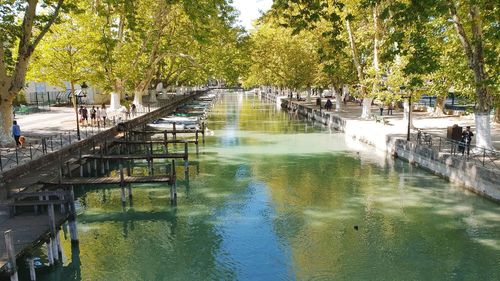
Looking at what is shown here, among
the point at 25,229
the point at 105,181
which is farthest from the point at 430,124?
the point at 25,229

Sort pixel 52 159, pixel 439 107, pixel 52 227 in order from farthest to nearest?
pixel 439 107 → pixel 52 159 → pixel 52 227

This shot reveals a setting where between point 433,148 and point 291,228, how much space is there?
44.1ft

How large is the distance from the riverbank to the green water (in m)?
0.69

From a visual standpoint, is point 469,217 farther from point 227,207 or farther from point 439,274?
point 227,207

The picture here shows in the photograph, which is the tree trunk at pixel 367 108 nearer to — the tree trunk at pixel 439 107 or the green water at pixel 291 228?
the tree trunk at pixel 439 107

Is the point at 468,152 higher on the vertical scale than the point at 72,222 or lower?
higher

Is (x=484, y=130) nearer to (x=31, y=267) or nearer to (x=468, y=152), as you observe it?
(x=468, y=152)

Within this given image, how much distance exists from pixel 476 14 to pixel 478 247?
12.3 m

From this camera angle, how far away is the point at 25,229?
15.4 metres

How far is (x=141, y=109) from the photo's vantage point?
183 ft

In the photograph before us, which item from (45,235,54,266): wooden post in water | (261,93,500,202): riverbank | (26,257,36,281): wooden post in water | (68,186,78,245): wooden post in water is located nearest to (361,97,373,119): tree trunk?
(261,93,500,202): riverbank

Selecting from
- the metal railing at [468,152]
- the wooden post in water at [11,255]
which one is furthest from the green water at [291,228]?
the wooden post in water at [11,255]

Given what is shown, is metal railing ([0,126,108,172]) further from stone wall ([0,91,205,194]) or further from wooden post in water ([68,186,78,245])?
wooden post in water ([68,186,78,245])

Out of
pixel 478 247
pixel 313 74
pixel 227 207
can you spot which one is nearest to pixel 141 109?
pixel 313 74
